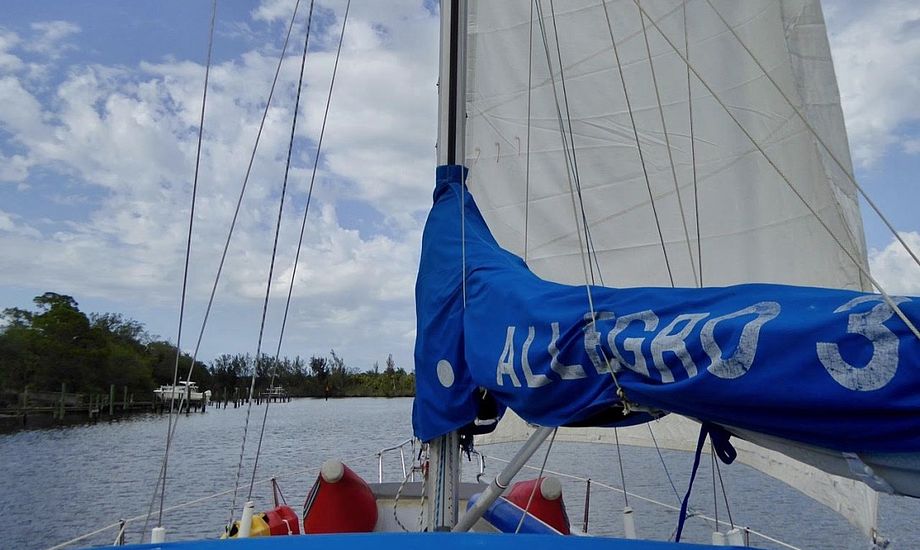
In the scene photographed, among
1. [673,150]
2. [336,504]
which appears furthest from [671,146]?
[336,504]

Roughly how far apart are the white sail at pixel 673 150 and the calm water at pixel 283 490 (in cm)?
312

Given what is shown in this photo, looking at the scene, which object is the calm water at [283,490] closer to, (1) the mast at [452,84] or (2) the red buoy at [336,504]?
(2) the red buoy at [336,504]

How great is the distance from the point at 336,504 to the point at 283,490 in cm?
1090

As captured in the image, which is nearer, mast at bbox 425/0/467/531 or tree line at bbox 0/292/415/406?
mast at bbox 425/0/467/531

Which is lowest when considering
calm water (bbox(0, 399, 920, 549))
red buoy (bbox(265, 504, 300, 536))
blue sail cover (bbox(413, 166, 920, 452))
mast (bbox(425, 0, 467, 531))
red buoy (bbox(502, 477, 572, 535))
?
calm water (bbox(0, 399, 920, 549))

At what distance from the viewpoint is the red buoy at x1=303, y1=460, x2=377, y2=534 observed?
461cm

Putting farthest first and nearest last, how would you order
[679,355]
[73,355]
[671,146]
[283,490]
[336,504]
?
→ [73,355] < [283,490] < [671,146] < [336,504] < [679,355]

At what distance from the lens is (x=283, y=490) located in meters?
14.9

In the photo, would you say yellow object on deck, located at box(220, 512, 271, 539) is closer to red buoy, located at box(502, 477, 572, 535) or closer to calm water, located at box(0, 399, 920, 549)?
red buoy, located at box(502, 477, 572, 535)

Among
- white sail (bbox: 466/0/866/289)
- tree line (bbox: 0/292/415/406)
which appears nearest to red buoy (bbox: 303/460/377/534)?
white sail (bbox: 466/0/866/289)

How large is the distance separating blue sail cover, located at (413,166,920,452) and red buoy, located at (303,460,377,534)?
4.92ft

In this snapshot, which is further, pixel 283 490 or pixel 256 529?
pixel 283 490

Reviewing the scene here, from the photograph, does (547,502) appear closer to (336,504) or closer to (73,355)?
(336,504)

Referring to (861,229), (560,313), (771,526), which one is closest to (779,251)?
(861,229)
